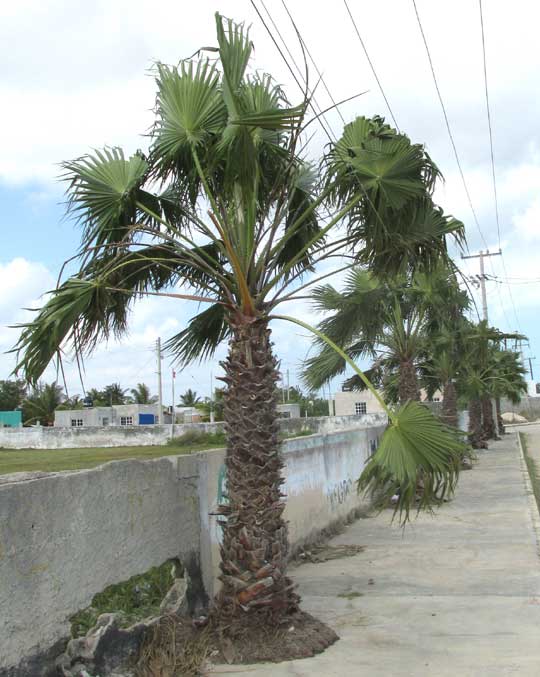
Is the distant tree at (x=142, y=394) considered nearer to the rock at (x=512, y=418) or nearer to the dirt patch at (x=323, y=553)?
the rock at (x=512, y=418)

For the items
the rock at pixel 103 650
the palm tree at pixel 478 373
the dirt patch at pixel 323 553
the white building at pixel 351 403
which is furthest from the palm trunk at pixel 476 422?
the rock at pixel 103 650

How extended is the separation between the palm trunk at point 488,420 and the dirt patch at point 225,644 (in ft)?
118

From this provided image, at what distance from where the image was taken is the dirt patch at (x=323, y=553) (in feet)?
34.6

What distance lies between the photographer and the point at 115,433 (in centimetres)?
4294

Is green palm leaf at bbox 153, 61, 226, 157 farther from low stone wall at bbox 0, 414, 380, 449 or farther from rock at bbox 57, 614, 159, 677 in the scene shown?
low stone wall at bbox 0, 414, 380, 449

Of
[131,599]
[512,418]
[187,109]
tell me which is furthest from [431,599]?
[512,418]

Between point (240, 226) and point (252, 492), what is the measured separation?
231cm

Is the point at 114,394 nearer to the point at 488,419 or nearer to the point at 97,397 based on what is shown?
the point at 97,397

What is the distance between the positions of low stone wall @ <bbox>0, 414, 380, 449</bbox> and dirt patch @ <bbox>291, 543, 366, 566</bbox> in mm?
29254

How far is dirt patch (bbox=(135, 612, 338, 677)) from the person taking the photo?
5.78m

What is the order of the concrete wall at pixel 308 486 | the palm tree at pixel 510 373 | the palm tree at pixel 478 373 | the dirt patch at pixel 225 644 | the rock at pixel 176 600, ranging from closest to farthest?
the dirt patch at pixel 225 644 < the rock at pixel 176 600 < the concrete wall at pixel 308 486 < the palm tree at pixel 478 373 < the palm tree at pixel 510 373

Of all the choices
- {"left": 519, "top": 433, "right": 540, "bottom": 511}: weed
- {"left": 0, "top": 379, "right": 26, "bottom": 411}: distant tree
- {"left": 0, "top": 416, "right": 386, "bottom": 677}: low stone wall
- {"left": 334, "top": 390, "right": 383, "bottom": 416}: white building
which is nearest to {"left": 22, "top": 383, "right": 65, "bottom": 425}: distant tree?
{"left": 0, "top": 379, "right": 26, "bottom": 411}: distant tree

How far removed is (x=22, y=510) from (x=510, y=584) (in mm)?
5944

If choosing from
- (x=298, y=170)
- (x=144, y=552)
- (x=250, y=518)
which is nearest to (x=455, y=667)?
(x=250, y=518)
